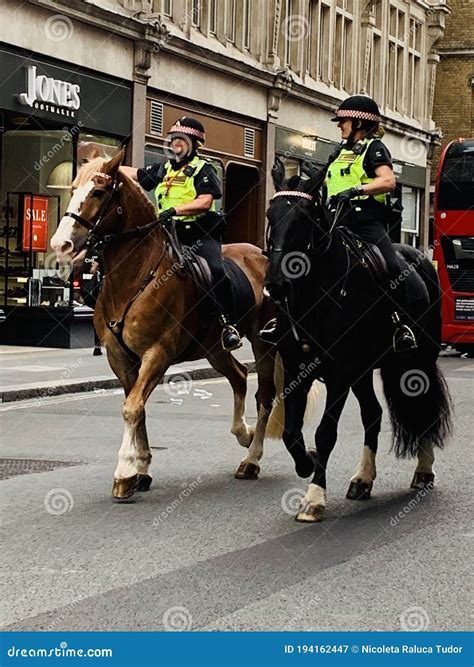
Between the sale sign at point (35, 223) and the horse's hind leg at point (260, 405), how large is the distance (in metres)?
12.6

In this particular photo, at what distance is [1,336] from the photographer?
76.7ft

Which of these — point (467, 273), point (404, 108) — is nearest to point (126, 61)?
point (467, 273)

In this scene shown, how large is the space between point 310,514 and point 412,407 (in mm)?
1792

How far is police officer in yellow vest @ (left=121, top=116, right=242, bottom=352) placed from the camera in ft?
32.1

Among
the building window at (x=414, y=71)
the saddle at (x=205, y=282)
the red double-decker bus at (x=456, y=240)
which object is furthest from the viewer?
the building window at (x=414, y=71)

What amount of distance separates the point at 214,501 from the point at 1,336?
48.5ft

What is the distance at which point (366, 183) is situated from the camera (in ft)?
29.8

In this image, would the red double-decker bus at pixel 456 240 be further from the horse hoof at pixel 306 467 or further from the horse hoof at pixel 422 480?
the horse hoof at pixel 306 467

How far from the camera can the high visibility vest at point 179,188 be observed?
32.3 ft

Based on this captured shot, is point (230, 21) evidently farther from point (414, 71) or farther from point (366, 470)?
point (366, 470)

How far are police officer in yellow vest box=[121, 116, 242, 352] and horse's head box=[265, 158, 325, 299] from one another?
139 cm

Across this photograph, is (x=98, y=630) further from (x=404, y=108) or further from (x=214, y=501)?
(x=404, y=108)

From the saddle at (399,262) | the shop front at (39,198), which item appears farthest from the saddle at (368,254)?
the shop front at (39,198)

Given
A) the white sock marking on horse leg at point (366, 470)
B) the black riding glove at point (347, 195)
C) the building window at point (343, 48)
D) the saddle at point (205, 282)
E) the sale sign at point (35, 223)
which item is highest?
the building window at point (343, 48)
